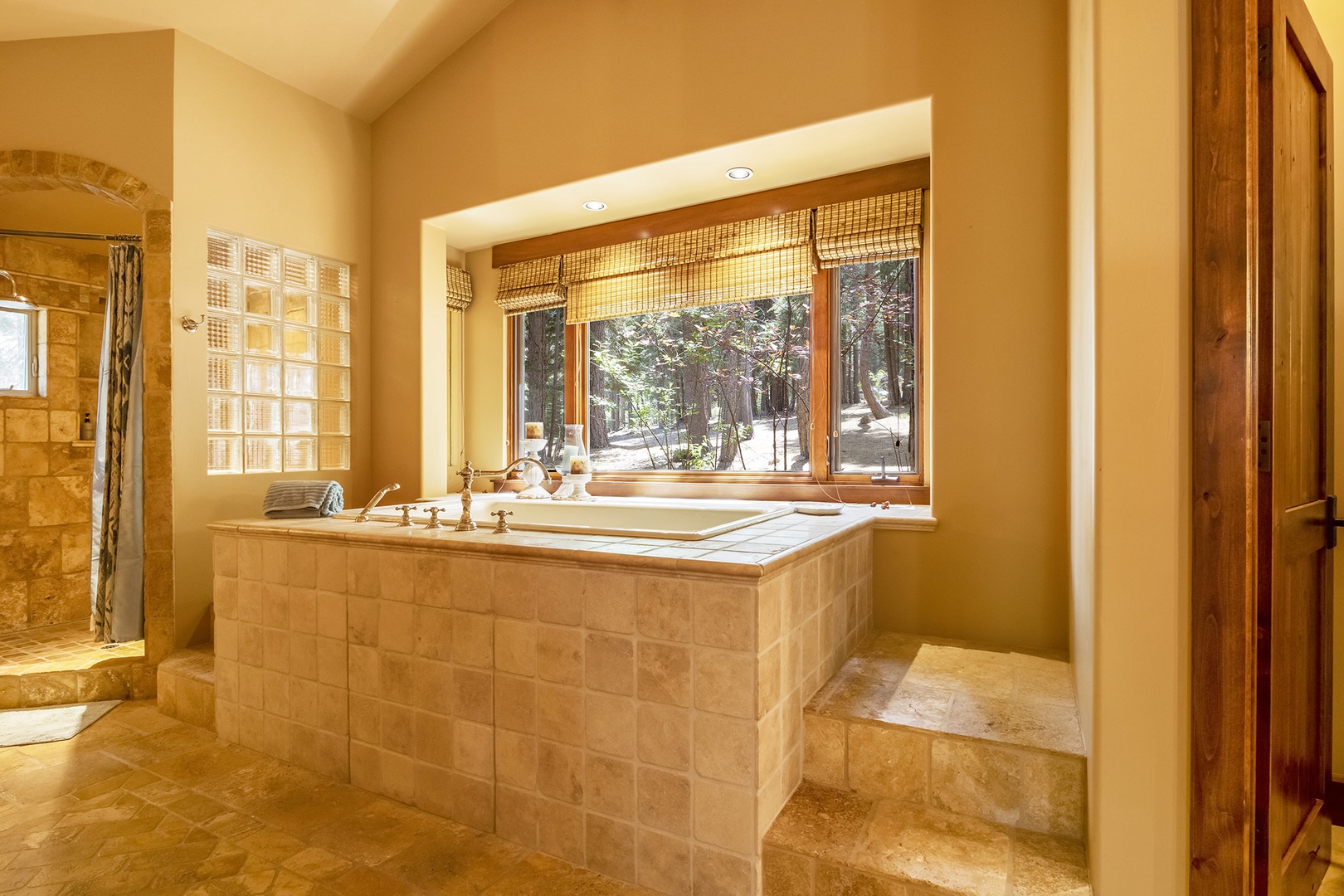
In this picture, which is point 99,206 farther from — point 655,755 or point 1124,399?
point 1124,399

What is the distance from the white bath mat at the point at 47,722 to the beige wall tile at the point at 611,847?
6.83 ft

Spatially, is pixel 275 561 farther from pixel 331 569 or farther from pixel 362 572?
pixel 362 572

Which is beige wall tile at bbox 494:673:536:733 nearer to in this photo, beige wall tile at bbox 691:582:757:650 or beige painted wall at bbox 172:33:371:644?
beige wall tile at bbox 691:582:757:650

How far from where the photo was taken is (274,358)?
325 centimetres

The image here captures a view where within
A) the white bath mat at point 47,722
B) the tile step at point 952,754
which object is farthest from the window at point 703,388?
the white bath mat at point 47,722

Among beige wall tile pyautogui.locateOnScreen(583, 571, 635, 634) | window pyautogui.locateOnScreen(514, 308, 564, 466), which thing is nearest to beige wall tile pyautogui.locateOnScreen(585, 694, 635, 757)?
beige wall tile pyautogui.locateOnScreen(583, 571, 635, 634)

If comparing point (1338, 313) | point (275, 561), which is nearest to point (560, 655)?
point (275, 561)

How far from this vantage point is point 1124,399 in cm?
120

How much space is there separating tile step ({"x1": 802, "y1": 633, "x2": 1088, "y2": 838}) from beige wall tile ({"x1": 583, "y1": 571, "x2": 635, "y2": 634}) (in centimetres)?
53

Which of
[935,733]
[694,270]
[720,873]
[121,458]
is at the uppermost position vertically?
[694,270]

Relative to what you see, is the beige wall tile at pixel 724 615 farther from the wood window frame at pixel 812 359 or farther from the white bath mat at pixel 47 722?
the white bath mat at pixel 47 722

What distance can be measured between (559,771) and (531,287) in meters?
2.81

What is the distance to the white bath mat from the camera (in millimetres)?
2400

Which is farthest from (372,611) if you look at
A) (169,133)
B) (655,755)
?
(169,133)
